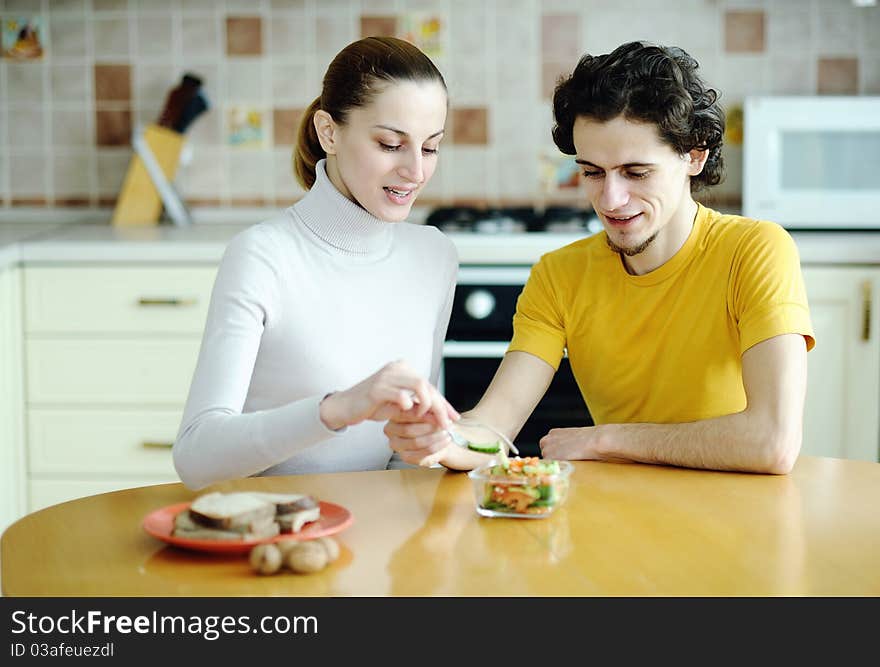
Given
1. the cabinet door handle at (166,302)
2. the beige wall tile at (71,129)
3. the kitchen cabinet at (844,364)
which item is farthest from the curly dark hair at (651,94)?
the beige wall tile at (71,129)

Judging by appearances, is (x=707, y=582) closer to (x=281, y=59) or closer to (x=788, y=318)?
(x=788, y=318)

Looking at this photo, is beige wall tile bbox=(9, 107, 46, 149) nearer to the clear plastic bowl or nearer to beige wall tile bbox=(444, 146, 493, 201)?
beige wall tile bbox=(444, 146, 493, 201)

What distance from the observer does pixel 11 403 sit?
2975 millimetres

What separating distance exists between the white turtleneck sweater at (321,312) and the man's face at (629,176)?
303 millimetres

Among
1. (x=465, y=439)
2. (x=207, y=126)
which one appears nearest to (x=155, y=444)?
(x=207, y=126)

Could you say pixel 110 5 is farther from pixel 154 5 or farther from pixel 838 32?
pixel 838 32

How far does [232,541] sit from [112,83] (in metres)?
2.72

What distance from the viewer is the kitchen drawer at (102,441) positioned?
3.04m

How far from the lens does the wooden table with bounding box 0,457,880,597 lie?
1116 millimetres

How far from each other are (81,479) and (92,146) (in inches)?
44.3

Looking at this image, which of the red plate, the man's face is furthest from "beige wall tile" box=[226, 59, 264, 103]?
the red plate
